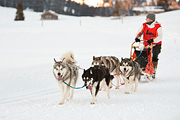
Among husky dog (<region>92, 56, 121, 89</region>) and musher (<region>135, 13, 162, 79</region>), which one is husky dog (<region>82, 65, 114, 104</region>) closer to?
husky dog (<region>92, 56, 121, 89</region>)

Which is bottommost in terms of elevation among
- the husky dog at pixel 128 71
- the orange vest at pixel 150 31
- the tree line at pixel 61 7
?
the husky dog at pixel 128 71

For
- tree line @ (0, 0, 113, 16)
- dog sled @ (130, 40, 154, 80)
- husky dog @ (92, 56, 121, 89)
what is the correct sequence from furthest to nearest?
1. tree line @ (0, 0, 113, 16)
2. dog sled @ (130, 40, 154, 80)
3. husky dog @ (92, 56, 121, 89)

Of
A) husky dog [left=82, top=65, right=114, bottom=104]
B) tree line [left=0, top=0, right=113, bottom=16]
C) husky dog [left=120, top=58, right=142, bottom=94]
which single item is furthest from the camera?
tree line [left=0, top=0, right=113, bottom=16]

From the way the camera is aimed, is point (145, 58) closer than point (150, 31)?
Yes

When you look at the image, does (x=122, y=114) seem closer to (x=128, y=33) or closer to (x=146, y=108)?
(x=146, y=108)

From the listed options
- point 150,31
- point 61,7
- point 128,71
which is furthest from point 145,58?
point 61,7

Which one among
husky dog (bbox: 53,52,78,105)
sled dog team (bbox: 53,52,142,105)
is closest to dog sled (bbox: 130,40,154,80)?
sled dog team (bbox: 53,52,142,105)

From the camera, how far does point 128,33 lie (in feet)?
90.9

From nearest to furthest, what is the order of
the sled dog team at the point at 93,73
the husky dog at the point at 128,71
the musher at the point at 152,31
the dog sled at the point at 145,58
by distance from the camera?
the sled dog team at the point at 93,73 < the husky dog at the point at 128,71 < the dog sled at the point at 145,58 < the musher at the point at 152,31

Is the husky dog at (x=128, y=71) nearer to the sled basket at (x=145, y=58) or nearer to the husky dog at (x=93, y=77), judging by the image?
the husky dog at (x=93, y=77)

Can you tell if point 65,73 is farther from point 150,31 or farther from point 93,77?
point 150,31

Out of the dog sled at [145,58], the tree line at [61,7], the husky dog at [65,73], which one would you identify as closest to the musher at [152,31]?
the dog sled at [145,58]

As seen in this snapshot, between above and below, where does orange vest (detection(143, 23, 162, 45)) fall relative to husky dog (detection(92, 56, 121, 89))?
above

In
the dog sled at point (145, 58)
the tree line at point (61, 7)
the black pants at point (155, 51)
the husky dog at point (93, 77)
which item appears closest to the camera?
the husky dog at point (93, 77)
